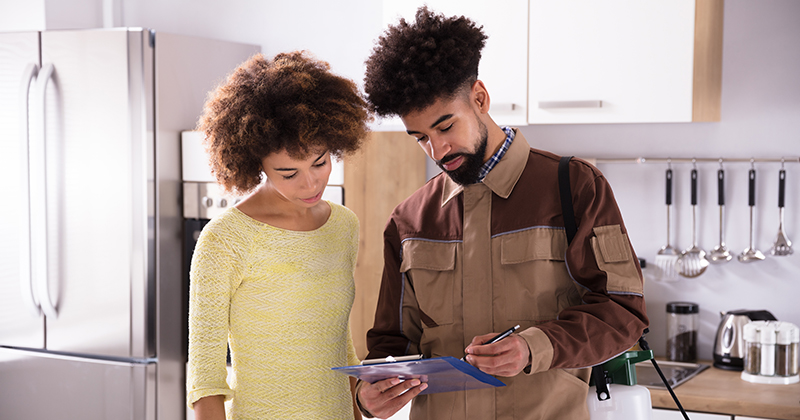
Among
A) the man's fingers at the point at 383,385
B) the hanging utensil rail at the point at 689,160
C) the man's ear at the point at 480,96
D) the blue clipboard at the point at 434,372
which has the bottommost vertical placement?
the man's fingers at the point at 383,385

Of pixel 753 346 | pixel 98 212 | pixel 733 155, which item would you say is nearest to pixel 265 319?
pixel 98 212

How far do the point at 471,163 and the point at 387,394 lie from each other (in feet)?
1.36

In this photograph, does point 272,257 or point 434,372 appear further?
point 272,257

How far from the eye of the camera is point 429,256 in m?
1.28

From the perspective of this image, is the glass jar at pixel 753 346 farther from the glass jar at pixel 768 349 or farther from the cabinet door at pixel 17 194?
the cabinet door at pixel 17 194

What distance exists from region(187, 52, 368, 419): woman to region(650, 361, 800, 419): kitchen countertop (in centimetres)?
101

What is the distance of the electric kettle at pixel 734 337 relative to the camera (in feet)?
6.89

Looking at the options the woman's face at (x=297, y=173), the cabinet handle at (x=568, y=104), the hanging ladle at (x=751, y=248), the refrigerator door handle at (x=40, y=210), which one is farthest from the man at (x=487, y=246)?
the refrigerator door handle at (x=40, y=210)

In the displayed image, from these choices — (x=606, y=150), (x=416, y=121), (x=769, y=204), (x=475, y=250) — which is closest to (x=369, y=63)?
(x=416, y=121)

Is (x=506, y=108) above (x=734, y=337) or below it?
above

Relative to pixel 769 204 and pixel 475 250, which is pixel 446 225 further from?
pixel 769 204

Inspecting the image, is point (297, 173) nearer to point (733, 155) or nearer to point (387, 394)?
point (387, 394)

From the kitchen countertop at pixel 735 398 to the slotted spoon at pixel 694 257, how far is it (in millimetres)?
375

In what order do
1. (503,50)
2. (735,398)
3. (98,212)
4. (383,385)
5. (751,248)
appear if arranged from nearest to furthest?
(383,385) → (735,398) → (503,50) → (751,248) → (98,212)
